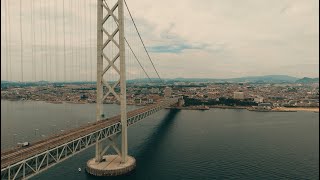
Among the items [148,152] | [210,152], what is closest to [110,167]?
[148,152]

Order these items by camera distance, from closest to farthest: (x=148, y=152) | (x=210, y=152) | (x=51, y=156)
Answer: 1. (x=51, y=156)
2. (x=210, y=152)
3. (x=148, y=152)

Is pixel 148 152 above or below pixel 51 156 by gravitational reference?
below

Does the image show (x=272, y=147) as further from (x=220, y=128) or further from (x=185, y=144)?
(x=220, y=128)

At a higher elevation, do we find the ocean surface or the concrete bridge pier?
the concrete bridge pier

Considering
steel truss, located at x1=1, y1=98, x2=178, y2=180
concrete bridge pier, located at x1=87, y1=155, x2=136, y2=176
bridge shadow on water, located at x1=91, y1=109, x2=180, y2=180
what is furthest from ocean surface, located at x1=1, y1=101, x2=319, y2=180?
steel truss, located at x1=1, y1=98, x2=178, y2=180

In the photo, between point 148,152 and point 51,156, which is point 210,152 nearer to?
point 148,152

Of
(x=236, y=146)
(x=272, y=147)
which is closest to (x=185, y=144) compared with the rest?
(x=236, y=146)

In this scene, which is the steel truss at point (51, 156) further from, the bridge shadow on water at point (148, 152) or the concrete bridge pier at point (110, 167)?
the bridge shadow on water at point (148, 152)

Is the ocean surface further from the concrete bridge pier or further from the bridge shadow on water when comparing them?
the concrete bridge pier

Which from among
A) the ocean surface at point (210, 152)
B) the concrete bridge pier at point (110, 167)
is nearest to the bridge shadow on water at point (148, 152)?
the ocean surface at point (210, 152)

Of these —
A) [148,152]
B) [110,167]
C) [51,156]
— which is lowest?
[148,152]

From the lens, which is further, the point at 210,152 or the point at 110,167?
the point at 210,152
